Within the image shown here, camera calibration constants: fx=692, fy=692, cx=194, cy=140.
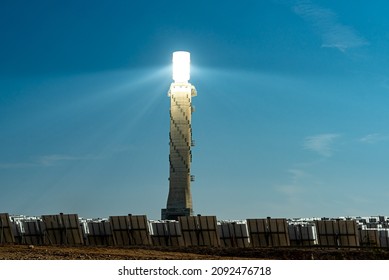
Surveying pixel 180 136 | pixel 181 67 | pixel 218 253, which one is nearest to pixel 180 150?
pixel 180 136

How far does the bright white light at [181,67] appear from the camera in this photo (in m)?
79.8

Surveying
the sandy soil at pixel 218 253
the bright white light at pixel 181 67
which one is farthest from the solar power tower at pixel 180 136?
the sandy soil at pixel 218 253

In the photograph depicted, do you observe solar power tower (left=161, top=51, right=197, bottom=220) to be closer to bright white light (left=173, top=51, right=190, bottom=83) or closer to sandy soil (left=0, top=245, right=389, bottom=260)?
bright white light (left=173, top=51, right=190, bottom=83)

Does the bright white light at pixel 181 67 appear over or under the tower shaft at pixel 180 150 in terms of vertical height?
over

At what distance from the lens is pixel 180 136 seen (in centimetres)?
7956

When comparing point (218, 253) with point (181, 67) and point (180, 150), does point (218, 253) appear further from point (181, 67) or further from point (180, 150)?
point (181, 67)

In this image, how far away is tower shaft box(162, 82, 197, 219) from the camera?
77938 millimetres

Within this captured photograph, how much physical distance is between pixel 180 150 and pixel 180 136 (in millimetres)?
1634

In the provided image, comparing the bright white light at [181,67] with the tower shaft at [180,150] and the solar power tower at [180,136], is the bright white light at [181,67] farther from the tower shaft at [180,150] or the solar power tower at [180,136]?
the tower shaft at [180,150]
